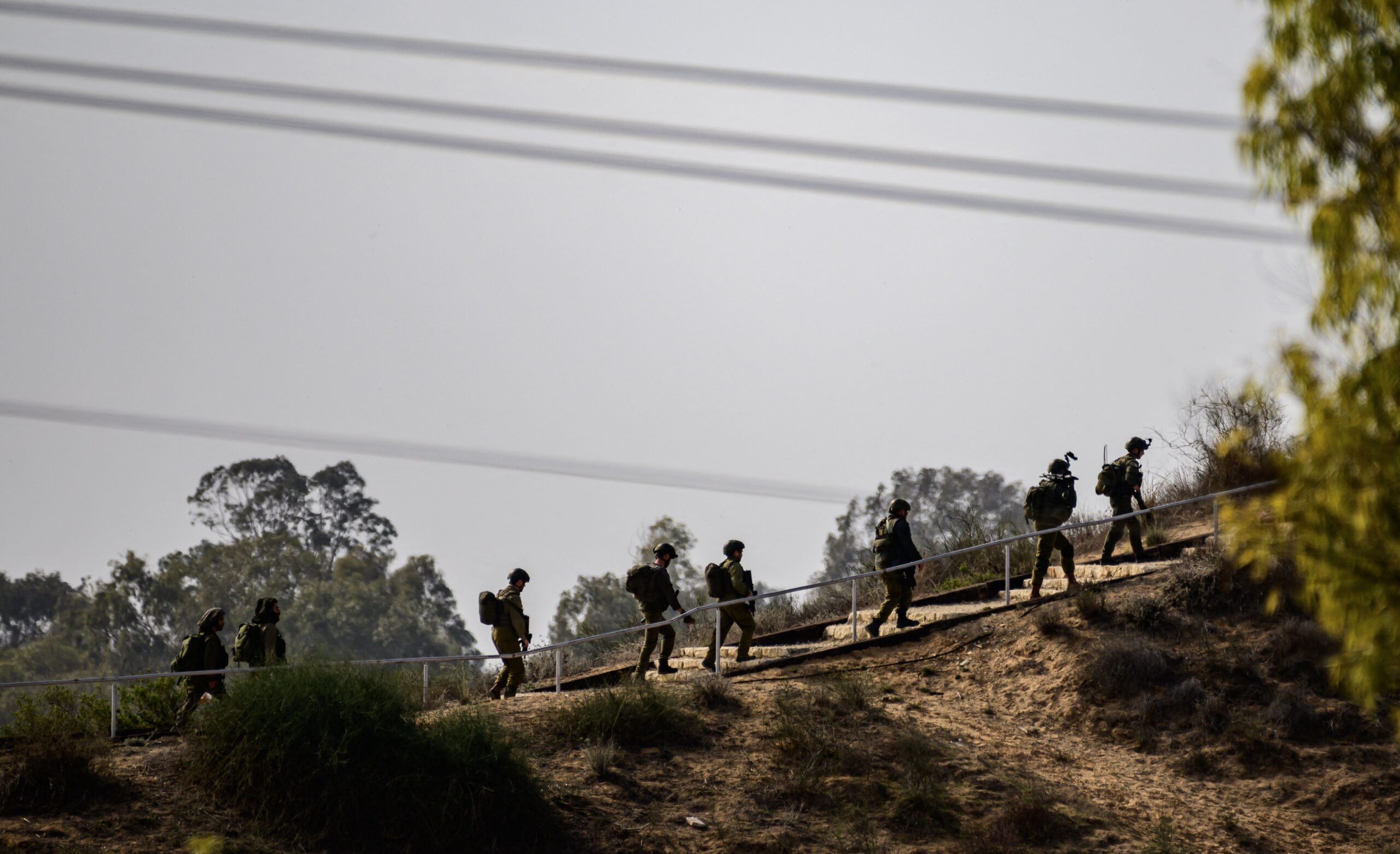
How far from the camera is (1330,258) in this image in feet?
20.7

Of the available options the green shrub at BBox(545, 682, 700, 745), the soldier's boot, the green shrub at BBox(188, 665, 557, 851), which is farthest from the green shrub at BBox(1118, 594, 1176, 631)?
the green shrub at BBox(188, 665, 557, 851)

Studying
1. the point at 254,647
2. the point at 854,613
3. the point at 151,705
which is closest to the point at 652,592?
the point at 854,613

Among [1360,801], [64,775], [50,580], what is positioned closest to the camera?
[64,775]

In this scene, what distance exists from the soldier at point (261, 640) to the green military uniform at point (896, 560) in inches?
271

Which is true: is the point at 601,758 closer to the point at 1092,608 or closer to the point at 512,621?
the point at 512,621

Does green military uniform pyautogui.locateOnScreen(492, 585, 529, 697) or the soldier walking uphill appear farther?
the soldier walking uphill

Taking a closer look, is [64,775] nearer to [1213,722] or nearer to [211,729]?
[211,729]

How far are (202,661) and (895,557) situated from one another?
7753 millimetres

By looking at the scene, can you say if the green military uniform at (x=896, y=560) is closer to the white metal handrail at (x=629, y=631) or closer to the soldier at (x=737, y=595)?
the white metal handrail at (x=629, y=631)

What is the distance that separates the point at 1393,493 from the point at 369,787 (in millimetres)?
8153

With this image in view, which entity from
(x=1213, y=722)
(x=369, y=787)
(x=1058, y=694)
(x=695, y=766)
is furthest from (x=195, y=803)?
(x=1213, y=722)

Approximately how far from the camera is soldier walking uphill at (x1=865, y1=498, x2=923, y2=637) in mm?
15508

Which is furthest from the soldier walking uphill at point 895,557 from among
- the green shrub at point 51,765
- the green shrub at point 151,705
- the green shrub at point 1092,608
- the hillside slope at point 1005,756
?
the green shrub at point 51,765

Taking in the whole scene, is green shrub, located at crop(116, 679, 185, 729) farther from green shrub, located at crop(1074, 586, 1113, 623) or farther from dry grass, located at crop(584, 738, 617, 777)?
green shrub, located at crop(1074, 586, 1113, 623)
